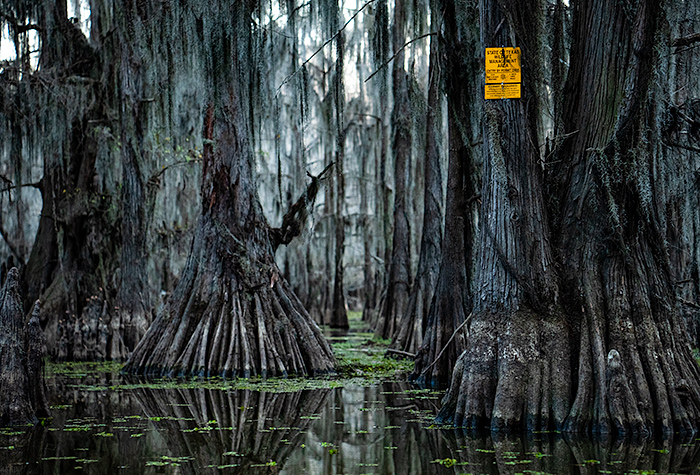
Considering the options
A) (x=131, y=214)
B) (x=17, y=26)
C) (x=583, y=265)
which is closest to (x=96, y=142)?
(x=131, y=214)

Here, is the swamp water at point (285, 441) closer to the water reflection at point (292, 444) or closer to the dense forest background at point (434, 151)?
the water reflection at point (292, 444)

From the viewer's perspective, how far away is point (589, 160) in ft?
19.9

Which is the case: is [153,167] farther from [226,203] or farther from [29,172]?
[226,203]

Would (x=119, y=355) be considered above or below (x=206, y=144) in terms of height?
below

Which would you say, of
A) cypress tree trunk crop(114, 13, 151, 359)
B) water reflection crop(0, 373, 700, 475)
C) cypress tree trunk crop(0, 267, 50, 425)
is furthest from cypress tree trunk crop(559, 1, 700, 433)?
cypress tree trunk crop(114, 13, 151, 359)

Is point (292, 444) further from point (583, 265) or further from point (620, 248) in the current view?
point (620, 248)

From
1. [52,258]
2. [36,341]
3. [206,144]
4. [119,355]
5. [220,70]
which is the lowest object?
[119,355]

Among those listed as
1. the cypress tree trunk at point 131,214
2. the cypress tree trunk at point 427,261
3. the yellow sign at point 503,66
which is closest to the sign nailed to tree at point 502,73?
the yellow sign at point 503,66

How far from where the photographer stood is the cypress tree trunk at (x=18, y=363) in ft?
20.1

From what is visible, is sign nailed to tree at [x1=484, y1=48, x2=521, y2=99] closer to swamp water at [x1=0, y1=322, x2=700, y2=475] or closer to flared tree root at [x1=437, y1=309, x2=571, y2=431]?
flared tree root at [x1=437, y1=309, x2=571, y2=431]

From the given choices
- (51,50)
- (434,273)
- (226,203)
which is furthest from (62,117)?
(434,273)

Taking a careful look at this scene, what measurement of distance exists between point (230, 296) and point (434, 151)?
5.16 m

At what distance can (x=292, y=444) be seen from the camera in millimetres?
5387

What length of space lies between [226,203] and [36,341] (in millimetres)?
4657
